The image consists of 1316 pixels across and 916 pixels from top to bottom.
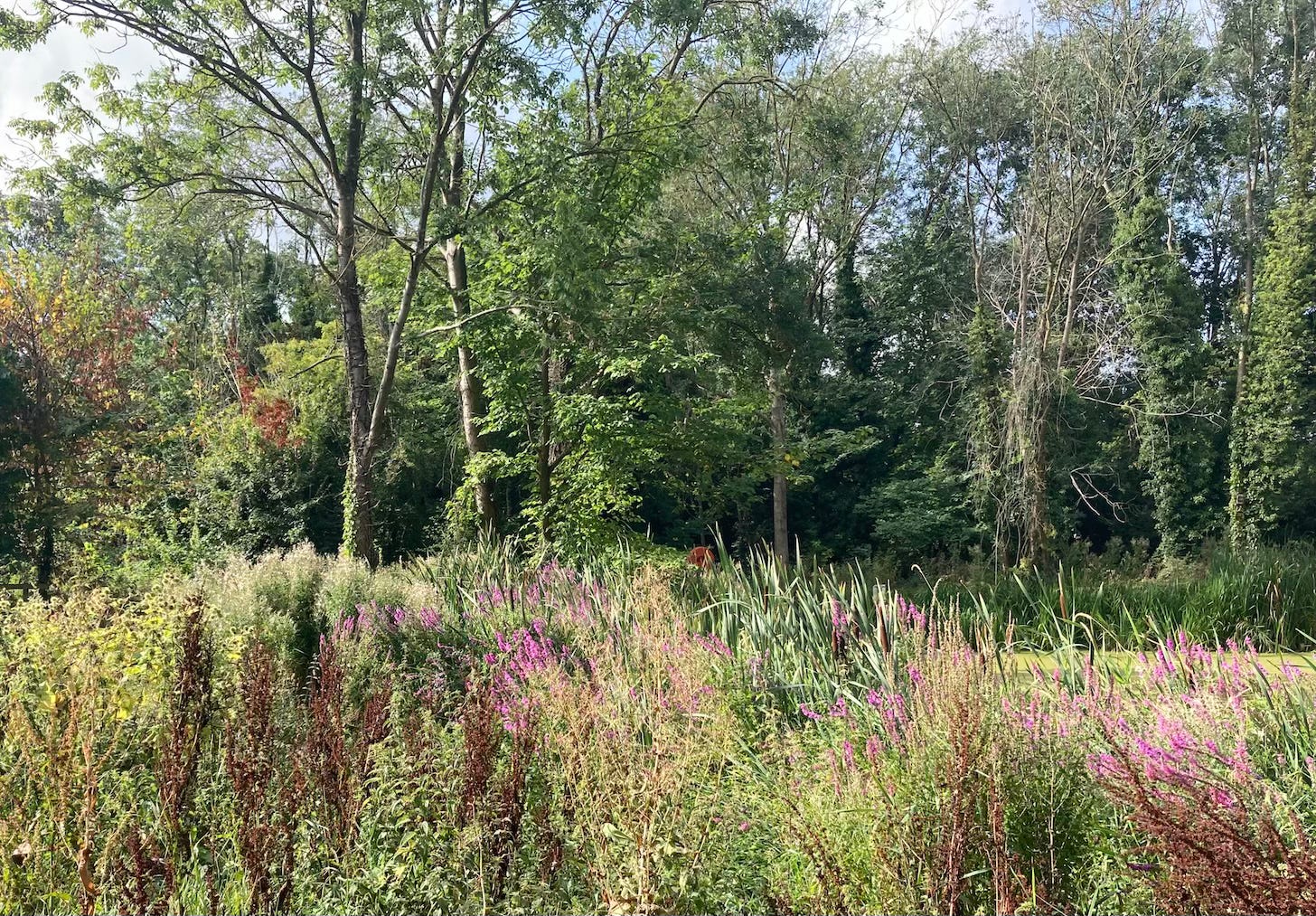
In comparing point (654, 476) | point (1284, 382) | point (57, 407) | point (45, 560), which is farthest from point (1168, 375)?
point (45, 560)

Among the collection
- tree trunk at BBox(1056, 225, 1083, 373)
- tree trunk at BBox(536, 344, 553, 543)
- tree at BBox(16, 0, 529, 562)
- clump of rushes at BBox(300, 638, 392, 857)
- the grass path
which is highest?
tree at BBox(16, 0, 529, 562)

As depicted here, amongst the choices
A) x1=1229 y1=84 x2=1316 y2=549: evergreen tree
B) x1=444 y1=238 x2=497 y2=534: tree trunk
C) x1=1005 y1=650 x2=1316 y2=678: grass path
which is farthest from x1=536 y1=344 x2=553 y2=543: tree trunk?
x1=1229 y1=84 x2=1316 y2=549: evergreen tree

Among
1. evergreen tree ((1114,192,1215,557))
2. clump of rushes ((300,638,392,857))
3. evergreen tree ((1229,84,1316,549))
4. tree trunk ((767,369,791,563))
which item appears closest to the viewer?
clump of rushes ((300,638,392,857))

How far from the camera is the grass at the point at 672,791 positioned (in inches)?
86.8

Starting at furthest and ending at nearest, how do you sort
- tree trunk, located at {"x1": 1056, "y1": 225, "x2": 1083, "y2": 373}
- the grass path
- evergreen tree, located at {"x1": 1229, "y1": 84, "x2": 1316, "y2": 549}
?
1. evergreen tree, located at {"x1": 1229, "y1": 84, "x2": 1316, "y2": 549}
2. tree trunk, located at {"x1": 1056, "y1": 225, "x2": 1083, "y2": 373}
3. the grass path

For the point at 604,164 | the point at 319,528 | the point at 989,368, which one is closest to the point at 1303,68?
the point at 989,368

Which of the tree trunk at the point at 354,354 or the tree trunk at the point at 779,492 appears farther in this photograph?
the tree trunk at the point at 779,492

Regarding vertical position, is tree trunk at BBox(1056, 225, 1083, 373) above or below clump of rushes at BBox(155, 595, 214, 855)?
above

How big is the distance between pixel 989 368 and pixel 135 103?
15740mm

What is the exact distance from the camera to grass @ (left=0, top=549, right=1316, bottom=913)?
2205 mm

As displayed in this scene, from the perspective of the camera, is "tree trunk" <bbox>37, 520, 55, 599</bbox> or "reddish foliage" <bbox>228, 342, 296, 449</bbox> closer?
"tree trunk" <bbox>37, 520, 55, 599</bbox>

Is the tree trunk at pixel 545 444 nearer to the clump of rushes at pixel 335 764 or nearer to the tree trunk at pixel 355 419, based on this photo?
the tree trunk at pixel 355 419

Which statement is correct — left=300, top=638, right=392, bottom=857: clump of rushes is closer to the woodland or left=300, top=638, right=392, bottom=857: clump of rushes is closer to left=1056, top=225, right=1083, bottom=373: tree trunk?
the woodland

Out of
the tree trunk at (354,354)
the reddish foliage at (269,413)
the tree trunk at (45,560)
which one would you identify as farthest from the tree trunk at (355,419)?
the reddish foliage at (269,413)
